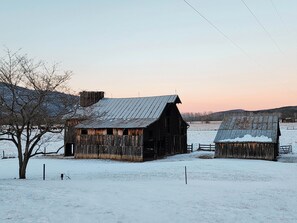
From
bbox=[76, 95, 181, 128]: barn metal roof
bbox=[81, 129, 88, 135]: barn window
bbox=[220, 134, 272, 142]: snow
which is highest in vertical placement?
bbox=[76, 95, 181, 128]: barn metal roof

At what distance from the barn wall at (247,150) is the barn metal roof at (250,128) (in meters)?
0.58

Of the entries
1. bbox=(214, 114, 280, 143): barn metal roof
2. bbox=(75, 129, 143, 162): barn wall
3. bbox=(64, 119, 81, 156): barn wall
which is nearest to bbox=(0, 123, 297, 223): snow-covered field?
bbox=(214, 114, 280, 143): barn metal roof

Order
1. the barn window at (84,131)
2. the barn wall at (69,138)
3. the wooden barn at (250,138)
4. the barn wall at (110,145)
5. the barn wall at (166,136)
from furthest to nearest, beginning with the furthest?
1. the barn wall at (69,138)
2. the barn window at (84,131)
3. the barn wall at (166,136)
4. the barn wall at (110,145)
5. the wooden barn at (250,138)

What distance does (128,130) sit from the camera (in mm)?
39188

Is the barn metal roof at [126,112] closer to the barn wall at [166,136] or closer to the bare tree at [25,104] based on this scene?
the barn wall at [166,136]

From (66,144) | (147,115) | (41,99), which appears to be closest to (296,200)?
(41,99)

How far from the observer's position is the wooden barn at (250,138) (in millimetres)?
37625

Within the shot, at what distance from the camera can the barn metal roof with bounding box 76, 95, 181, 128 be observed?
133 feet

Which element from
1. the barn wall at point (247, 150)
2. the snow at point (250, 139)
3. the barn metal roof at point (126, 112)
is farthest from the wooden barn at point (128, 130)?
the snow at point (250, 139)

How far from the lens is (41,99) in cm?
2172

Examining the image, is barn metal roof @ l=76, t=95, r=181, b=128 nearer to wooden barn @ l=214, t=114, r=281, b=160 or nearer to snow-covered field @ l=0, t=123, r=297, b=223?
wooden barn @ l=214, t=114, r=281, b=160

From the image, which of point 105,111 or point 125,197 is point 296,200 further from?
point 105,111

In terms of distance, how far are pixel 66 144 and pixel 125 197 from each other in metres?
31.8

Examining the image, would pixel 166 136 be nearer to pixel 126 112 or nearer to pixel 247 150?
pixel 126 112
